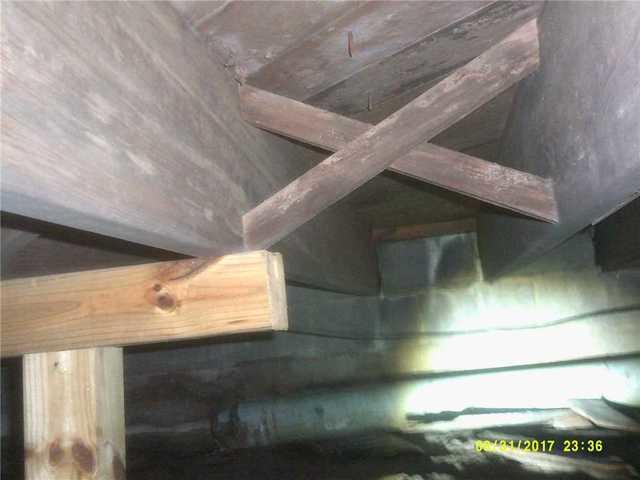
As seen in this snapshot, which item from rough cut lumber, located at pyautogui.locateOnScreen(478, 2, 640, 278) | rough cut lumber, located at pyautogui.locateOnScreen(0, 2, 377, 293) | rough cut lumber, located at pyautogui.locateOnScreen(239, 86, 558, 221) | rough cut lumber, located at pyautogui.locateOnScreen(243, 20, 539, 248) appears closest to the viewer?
rough cut lumber, located at pyautogui.locateOnScreen(0, 2, 377, 293)

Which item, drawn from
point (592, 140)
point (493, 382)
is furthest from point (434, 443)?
point (592, 140)

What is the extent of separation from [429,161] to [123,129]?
43.7 inches

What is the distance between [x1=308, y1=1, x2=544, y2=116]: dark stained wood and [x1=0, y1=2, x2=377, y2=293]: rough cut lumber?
18.9 inches

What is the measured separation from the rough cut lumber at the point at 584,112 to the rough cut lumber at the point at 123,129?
0.94 m

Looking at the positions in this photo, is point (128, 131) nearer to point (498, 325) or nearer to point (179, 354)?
point (179, 354)

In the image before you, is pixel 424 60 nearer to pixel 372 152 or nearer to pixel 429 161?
pixel 429 161

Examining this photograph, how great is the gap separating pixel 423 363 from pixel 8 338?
361 cm

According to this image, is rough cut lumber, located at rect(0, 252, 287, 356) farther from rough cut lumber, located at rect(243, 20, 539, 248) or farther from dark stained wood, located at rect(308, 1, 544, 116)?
dark stained wood, located at rect(308, 1, 544, 116)

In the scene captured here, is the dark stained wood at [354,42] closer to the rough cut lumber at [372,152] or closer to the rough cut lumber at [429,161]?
the rough cut lumber at [429,161]

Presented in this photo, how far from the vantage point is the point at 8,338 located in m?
1.32

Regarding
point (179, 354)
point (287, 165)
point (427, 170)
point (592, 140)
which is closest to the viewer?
point (592, 140)
